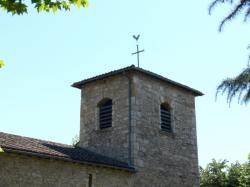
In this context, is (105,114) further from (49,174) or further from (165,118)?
(49,174)

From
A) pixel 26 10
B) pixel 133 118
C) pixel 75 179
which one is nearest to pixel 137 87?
pixel 133 118

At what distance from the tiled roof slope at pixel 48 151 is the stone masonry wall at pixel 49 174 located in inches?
8.3

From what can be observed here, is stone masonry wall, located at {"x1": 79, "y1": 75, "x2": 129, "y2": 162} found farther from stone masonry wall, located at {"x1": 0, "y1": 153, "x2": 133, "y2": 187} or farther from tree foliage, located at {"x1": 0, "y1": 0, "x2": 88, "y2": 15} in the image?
tree foliage, located at {"x1": 0, "y1": 0, "x2": 88, "y2": 15}

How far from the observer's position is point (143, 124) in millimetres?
15664

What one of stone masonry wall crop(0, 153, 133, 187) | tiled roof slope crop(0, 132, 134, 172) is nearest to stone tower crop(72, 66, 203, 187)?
tiled roof slope crop(0, 132, 134, 172)

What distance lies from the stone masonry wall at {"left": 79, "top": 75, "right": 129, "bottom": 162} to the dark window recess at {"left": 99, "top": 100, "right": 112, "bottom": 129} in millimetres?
174

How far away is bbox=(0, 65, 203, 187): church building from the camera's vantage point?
12.9 meters

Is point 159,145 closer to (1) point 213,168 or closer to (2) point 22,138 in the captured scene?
(2) point 22,138

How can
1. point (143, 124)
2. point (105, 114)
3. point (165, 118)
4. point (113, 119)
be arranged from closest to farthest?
point (143, 124) < point (113, 119) < point (105, 114) < point (165, 118)

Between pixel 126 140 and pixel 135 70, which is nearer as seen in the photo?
pixel 126 140

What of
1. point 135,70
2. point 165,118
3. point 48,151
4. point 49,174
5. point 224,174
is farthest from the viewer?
point 224,174

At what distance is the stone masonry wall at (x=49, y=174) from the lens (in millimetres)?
11648

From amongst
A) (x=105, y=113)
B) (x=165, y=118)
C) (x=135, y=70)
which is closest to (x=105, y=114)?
(x=105, y=113)

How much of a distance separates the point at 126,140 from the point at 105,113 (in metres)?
1.74
